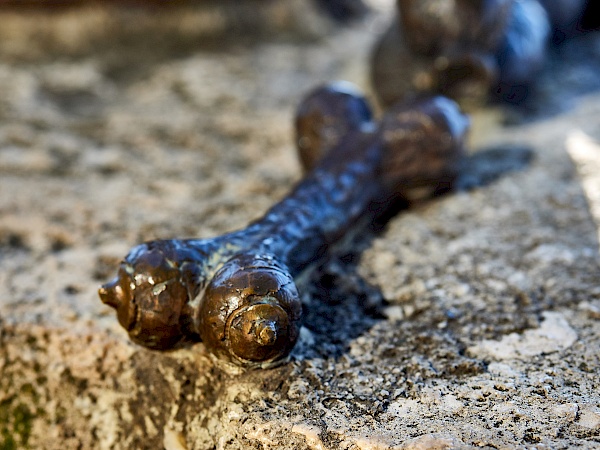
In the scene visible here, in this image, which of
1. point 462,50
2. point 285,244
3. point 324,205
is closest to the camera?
point 285,244

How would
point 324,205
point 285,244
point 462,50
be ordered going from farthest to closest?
point 462,50 → point 324,205 → point 285,244

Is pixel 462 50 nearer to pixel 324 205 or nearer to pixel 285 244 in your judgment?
pixel 324 205

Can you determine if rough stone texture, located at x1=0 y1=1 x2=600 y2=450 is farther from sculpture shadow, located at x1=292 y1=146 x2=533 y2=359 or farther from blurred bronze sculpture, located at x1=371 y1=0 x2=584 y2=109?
blurred bronze sculpture, located at x1=371 y1=0 x2=584 y2=109

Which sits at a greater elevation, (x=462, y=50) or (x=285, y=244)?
(x=462, y=50)

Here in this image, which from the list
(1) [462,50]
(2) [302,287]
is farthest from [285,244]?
(1) [462,50]

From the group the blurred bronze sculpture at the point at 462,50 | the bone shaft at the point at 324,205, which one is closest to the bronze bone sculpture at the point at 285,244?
the bone shaft at the point at 324,205

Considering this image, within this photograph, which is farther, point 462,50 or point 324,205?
point 462,50
